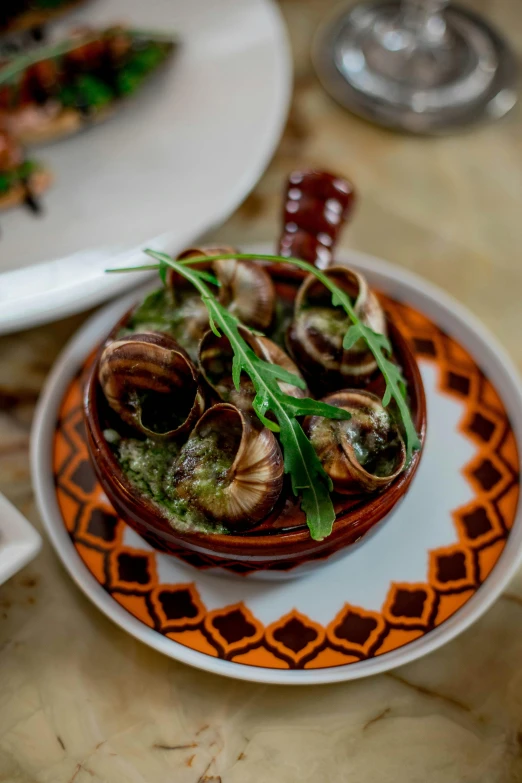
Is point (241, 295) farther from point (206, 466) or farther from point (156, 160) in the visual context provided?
point (156, 160)

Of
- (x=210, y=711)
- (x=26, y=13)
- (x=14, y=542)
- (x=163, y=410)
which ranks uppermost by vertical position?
(x=26, y=13)

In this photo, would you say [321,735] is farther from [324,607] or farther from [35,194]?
[35,194]

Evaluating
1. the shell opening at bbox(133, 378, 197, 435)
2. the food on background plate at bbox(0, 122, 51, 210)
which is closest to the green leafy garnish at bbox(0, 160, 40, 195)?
the food on background plate at bbox(0, 122, 51, 210)

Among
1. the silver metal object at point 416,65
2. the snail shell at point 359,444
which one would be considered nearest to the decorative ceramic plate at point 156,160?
the silver metal object at point 416,65

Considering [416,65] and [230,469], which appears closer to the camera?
[230,469]

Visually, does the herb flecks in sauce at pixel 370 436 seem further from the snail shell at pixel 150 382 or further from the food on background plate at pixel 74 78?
the food on background plate at pixel 74 78

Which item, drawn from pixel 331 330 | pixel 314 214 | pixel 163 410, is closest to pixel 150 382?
pixel 163 410

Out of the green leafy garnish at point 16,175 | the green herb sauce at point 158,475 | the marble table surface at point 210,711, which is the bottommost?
the marble table surface at point 210,711
